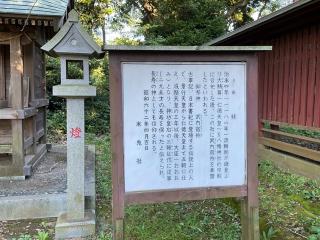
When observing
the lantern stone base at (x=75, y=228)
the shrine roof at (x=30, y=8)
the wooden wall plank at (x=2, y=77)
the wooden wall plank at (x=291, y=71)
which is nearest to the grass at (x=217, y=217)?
the lantern stone base at (x=75, y=228)

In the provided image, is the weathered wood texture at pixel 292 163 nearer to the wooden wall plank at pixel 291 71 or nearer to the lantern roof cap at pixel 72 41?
the wooden wall plank at pixel 291 71

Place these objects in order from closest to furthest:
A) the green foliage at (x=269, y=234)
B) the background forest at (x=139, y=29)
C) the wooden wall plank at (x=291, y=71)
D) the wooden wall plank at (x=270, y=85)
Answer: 1. the green foliage at (x=269, y=234)
2. the wooden wall plank at (x=291, y=71)
3. the wooden wall plank at (x=270, y=85)
4. the background forest at (x=139, y=29)

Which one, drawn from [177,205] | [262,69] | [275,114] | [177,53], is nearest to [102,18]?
[262,69]

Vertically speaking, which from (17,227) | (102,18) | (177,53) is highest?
(102,18)

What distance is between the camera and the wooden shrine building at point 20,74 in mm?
5238

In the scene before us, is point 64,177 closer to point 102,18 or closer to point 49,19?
point 49,19

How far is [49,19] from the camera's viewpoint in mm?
5238

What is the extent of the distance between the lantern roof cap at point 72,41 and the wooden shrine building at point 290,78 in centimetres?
303

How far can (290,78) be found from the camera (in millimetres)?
7273

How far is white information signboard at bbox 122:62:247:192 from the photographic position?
304cm

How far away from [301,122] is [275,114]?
46.0 inches

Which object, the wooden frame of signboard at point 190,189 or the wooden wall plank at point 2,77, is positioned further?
the wooden wall plank at point 2,77

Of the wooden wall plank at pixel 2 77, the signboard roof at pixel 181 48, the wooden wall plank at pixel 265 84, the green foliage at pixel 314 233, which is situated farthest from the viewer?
the wooden wall plank at pixel 265 84

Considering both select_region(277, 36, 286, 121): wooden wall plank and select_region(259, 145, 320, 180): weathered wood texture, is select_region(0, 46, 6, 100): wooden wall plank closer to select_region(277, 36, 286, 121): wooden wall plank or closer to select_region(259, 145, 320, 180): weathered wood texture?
select_region(277, 36, 286, 121): wooden wall plank
